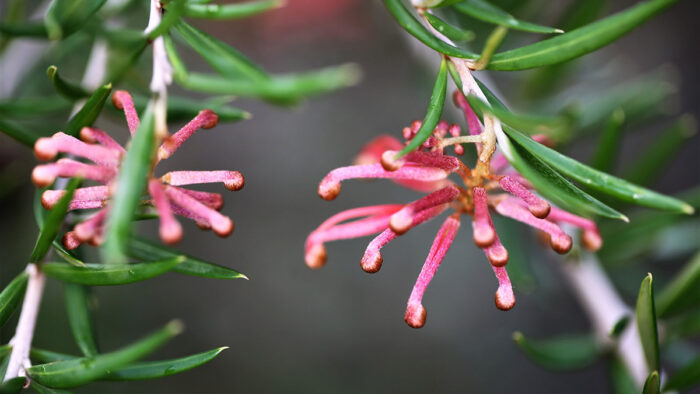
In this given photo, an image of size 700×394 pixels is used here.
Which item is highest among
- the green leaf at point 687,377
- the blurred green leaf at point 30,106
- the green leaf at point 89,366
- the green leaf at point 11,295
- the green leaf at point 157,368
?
the blurred green leaf at point 30,106

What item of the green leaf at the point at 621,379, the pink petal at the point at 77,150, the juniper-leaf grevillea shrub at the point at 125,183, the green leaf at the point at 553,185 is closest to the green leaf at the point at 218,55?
the juniper-leaf grevillea shrub at the point at 125,183

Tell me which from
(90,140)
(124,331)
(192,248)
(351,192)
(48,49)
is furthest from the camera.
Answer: (351,192)

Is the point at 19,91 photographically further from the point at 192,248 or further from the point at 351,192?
the point at 351,192

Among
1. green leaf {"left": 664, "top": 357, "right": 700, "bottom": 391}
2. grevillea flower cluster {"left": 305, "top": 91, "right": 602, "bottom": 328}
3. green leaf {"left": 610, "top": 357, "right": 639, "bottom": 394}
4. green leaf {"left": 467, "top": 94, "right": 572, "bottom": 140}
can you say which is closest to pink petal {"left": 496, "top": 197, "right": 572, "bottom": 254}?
grevillea flower cluster {"left": 305, "top": 91, "right": 602, "bottom": 328}

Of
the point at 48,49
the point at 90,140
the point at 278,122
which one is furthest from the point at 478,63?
the point at 278,122

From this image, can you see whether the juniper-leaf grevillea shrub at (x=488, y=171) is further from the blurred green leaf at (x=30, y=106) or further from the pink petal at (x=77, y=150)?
the blurred green leaf at (x=30, y=106)

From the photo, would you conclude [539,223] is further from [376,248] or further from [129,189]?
[129,189]

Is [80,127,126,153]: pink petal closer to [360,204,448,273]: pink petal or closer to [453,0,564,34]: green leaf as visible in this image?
[360,204,448,273]: pink petal
